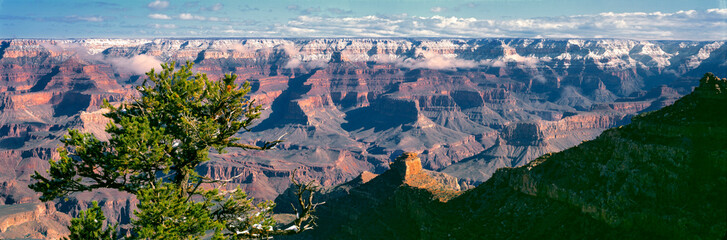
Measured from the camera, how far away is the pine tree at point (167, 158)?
20.2m

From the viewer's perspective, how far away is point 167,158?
842 inches

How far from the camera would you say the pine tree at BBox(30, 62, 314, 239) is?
66.4 ft

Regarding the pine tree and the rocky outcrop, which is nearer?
the pine tree

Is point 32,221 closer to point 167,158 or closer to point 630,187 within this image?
point 167,158

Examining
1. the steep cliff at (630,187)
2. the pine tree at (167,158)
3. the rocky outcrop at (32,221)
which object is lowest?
the rocky outcrop at (32,221)

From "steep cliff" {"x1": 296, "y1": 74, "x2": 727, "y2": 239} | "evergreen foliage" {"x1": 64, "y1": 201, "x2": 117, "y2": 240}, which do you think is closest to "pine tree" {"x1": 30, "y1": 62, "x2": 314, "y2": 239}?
"evergreen foliage" {"x1": 64, "y1": 201, "x2": 117, "y2": 240}

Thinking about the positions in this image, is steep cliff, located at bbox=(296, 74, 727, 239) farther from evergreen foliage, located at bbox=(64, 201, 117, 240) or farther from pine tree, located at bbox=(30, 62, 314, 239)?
evergreen foliage, located at bbox=(64, 201, 117, 240)

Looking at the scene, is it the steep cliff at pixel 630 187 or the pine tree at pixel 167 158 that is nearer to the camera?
the pine tree at pixel 167 158

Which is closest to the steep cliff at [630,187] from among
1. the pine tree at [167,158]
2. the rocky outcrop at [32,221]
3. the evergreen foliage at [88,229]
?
the pine tree at [167,158]

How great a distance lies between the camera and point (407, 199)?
6938cm

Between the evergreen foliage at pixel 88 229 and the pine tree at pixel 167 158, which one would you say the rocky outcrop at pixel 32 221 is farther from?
the pine tree at pixel 167 158

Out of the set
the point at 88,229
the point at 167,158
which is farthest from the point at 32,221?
the point at 167,158

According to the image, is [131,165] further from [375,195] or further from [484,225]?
[375,195]

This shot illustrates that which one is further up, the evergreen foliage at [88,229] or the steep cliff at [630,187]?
the evergreen foliage at [88,229]
